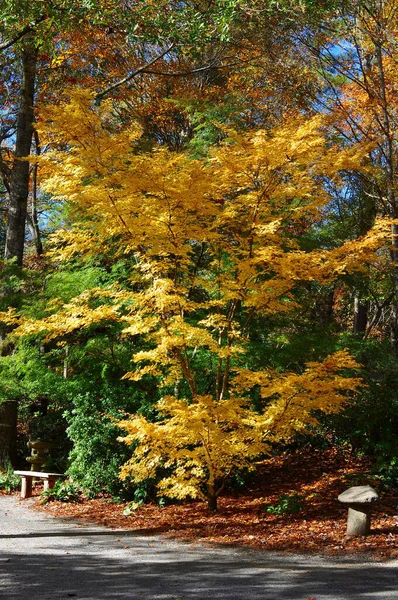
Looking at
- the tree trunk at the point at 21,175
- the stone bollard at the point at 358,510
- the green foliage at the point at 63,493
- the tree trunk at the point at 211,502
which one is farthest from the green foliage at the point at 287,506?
the tree trunk at the point at 21,175

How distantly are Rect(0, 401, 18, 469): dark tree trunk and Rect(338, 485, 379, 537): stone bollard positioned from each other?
6780mm

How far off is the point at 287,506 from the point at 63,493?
3538 mm

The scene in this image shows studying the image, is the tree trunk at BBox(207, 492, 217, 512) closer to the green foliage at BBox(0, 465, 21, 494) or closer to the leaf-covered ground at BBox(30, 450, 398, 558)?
the leaf-covered ground at BBox(30, 450, 398, 558)

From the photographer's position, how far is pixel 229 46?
46.4ft

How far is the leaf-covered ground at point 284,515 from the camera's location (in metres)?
6.68

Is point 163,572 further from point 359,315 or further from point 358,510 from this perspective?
point 359,315

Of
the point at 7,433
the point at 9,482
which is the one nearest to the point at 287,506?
the point at 9,482

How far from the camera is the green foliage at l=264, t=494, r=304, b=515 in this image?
8.00 m

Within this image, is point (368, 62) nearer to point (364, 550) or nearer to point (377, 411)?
point (377, 411)

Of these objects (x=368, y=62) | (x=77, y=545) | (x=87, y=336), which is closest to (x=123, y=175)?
(x=87, y=336)

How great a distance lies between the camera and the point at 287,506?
8.07m

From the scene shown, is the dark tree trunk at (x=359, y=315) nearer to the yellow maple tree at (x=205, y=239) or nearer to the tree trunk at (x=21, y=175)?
the tree trunk at (x=21, y=175)

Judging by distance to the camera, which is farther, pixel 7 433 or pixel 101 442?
pixel 7 433

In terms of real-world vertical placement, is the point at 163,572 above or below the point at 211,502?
below
